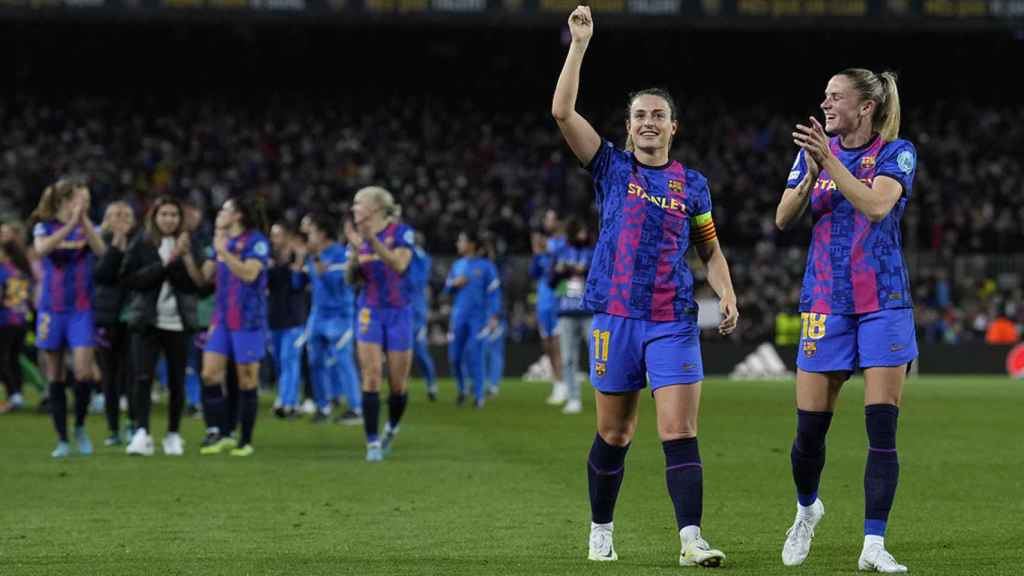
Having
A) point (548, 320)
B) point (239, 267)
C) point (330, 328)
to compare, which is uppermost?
point (239, 267)

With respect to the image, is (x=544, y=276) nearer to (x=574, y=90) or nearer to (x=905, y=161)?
(x=905, y=161)

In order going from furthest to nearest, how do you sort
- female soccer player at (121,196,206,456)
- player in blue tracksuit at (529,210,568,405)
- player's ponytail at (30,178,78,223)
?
player in blue tracksuit at (529,210,568,405)
female soccer player at (121,196,206,456)
player's ponytail at (30,178,78,223)

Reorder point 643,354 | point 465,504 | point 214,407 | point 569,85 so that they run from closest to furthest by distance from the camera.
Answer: point 569,85 < point 643,354 < point 465,504 < point 214,407

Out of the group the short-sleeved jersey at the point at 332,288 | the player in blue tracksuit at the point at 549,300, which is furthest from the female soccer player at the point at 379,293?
the player in blue tracksuit at the point at 549,300

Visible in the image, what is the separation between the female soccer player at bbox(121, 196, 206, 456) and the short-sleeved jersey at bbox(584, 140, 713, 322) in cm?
645

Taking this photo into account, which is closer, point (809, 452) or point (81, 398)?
point (809, 452)

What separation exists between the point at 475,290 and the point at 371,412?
314 inches

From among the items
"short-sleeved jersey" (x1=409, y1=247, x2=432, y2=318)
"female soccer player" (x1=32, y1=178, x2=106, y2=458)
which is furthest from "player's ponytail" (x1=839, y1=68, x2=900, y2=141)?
"short-sleeved jersey" (x1=409, y1=247, x2=432, y2=318)

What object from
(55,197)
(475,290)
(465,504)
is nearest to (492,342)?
(475,290)

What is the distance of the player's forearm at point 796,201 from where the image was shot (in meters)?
7.02

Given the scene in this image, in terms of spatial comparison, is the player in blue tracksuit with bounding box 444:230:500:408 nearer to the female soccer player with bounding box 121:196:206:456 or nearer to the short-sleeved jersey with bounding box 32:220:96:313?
the female soccer player with bounding box 121:196:206:456

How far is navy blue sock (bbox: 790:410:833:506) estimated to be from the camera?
7129 mm

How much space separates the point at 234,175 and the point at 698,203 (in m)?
30.1

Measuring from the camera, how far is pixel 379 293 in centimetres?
1269
